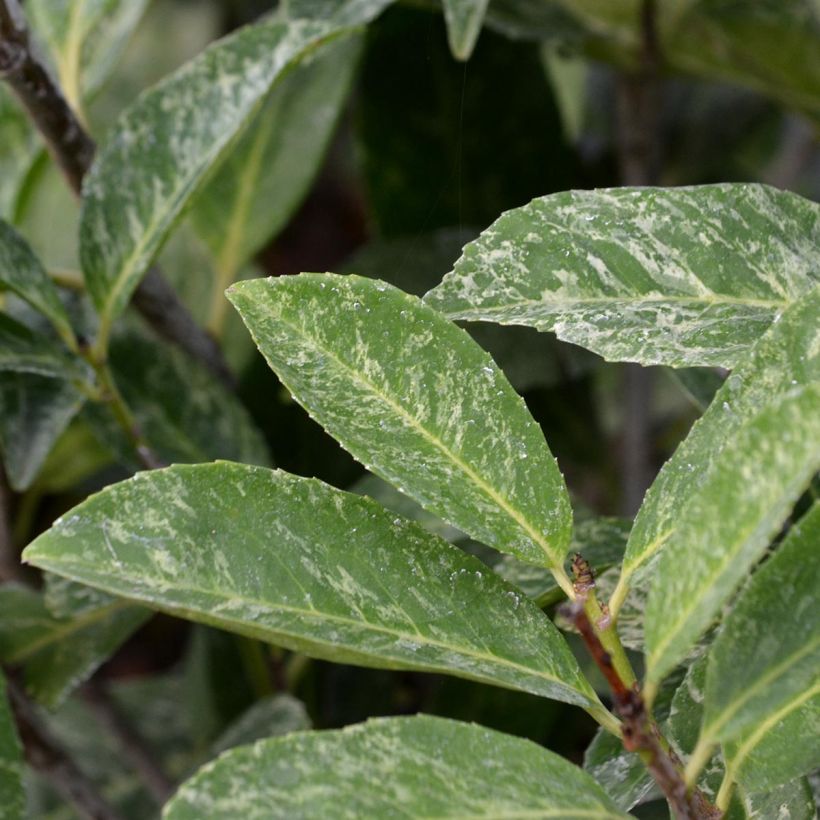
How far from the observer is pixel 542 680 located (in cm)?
40

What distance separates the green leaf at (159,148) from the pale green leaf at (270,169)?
213 millimetres

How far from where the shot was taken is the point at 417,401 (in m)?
0.42

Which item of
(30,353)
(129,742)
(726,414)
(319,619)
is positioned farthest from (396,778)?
(129,742)

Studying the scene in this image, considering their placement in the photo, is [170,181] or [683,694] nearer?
[683,694]

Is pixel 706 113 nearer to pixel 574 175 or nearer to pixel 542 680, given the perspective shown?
pixel 574 175

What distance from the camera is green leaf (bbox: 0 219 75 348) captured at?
1.93 ft

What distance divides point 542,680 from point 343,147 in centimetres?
142

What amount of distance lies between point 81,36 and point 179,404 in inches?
10.5

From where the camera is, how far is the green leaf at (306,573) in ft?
1.28

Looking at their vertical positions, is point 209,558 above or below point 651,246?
below

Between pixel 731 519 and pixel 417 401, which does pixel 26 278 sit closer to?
pixel 417 401

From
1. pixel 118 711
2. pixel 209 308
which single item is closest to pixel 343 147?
pixel 209 308

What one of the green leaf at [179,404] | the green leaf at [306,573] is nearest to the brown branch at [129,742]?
the green leaf at [179,404]

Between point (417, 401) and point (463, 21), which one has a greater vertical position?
point (463, 21)
